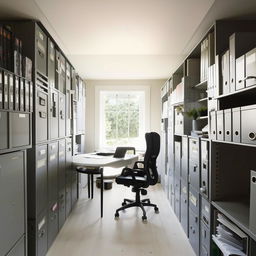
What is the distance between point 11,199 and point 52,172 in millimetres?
876

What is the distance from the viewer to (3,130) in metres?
1.28

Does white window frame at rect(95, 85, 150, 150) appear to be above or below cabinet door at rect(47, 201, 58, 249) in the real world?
above

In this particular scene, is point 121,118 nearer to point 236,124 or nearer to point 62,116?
point 62,116

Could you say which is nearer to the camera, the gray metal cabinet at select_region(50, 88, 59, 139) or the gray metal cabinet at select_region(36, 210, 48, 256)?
the gray metal cabinet at select_region(36, 210, 48, 256)

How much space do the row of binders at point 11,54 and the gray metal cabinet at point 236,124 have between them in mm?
1510

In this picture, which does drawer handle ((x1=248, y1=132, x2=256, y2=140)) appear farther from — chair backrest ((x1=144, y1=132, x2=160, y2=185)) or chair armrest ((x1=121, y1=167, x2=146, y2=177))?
chair armrest ((x1=121, y1=167, x2=146, y2=177))

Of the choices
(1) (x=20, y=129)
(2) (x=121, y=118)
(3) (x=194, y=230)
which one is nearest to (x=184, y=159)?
(3) (x=194, y=230)

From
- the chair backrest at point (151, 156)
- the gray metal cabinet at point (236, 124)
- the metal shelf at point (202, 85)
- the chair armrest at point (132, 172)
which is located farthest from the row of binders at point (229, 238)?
the chair armrest at point (132, 172)

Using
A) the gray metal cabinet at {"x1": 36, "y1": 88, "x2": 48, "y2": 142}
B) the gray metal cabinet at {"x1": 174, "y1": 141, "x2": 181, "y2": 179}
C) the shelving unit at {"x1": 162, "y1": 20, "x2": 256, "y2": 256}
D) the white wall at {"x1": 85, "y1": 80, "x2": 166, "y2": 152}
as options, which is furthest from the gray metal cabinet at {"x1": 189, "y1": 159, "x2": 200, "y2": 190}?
the white wall at {"x1": 85, "y1": 80, "x2": 166, "y2": 152}

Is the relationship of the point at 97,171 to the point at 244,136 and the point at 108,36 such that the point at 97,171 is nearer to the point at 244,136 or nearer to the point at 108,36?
the point at 108,36

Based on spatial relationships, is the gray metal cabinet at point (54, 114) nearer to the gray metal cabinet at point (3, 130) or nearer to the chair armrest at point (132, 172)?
the gray metal cabinet at point (3, 130)

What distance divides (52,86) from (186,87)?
1.49 m

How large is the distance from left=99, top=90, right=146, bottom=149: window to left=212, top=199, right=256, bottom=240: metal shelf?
3585 millimetres

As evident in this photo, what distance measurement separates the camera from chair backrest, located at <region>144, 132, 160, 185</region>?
3002mm
